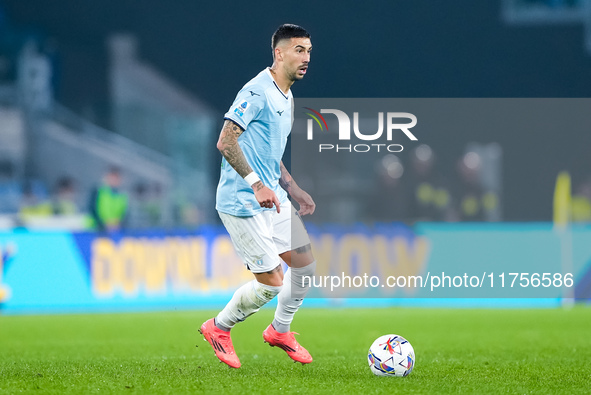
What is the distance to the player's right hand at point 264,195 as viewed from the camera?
5.14 meters

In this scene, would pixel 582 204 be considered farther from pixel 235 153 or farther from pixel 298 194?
pixel 235 153

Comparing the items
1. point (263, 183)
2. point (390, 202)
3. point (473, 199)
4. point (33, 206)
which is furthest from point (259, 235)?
point (33, 206)

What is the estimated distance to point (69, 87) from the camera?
21.7 m

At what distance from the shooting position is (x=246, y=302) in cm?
566

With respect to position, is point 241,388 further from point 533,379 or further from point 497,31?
point 497,31


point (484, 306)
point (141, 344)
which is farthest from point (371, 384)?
point (484, 306)

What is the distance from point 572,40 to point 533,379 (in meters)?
19.0

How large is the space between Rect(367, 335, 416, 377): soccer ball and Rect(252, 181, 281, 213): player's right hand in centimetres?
111

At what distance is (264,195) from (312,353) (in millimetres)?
2211

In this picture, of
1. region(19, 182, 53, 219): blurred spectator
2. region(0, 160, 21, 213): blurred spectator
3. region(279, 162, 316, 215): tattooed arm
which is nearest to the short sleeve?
region(279, 162, 316, 215): tattooed arm

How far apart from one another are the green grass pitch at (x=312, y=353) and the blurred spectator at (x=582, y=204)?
2.27 metres

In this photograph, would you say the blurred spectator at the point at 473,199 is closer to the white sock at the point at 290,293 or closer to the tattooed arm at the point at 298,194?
the tattooed arm at the point at 298,194

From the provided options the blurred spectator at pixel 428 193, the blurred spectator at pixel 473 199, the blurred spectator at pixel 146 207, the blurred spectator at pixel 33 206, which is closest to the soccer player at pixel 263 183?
the blurred spectator at pixel 428 193

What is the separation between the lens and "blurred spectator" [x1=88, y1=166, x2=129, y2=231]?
1277 cm
